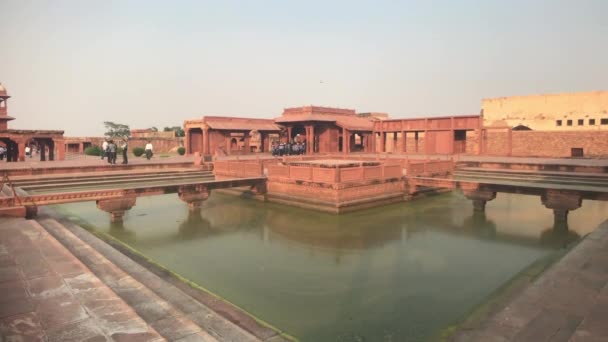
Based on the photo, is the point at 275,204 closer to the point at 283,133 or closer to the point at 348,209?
the point at 348,209

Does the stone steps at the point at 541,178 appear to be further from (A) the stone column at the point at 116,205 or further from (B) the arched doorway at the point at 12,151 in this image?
(B) the arched doorway at the point at 12,151

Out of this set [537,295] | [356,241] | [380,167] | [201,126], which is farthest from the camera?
[201,126]

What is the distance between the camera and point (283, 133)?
37.2m

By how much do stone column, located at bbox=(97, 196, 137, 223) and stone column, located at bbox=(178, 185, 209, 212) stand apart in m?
2.16

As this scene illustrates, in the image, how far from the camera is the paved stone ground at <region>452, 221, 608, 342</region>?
446cm

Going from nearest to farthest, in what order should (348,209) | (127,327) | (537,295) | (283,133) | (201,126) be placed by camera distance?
(127,327) → (537,295) → (348,209) → (201,126) → (283,133)

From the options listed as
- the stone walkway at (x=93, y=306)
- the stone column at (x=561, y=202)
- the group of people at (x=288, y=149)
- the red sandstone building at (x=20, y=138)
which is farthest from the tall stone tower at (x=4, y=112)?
the stone column at (x=561, y=202)

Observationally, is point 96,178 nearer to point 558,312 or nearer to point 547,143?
point 558,312

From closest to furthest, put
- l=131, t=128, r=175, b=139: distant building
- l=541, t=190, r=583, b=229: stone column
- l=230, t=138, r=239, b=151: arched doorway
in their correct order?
l=541, t=190, r=583, b=229: stone column → l=230, t=138, r=239, b=151: arched doorway → l=131, t=128, r=175, b=139: distant building

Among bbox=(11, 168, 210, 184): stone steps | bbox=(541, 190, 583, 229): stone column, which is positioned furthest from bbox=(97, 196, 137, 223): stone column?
bbox=(541, 190, 583, 229): stone column

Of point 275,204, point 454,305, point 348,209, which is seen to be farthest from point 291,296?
point 275,204

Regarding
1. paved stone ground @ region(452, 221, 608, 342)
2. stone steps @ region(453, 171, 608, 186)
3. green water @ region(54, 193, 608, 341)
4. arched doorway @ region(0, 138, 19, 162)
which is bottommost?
green water @ region(54, 193, 608, 341)

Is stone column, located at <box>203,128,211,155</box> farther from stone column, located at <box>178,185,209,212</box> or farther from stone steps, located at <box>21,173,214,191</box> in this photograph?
stone column, located at <box>178,185,209,212</box>

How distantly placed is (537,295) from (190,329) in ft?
15.4
